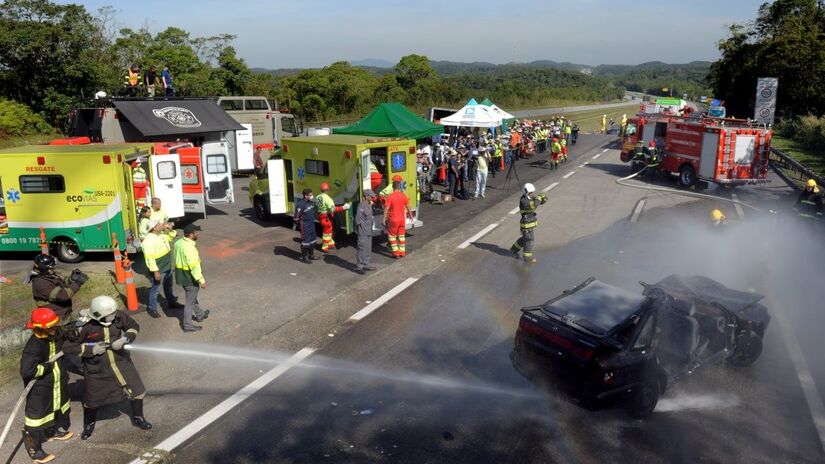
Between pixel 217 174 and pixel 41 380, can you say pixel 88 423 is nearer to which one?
pixel 41 380

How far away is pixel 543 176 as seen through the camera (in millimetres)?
26125

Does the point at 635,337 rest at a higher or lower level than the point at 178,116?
lower

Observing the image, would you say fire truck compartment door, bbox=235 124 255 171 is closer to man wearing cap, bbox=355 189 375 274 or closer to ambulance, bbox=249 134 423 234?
ambulance, bbox=249 134 423 234

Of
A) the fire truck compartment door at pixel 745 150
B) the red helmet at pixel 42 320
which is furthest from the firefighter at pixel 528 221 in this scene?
the fire truck compartment door at pixel 745 150

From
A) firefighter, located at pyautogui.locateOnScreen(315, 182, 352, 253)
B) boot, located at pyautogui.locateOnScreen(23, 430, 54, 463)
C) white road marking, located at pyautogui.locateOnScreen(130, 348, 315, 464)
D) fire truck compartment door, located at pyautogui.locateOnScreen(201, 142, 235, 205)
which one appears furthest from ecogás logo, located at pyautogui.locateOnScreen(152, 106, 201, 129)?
boot, located at pyautogui.locateOnScreen(23, 430, 54, 463)

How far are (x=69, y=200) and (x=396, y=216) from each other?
6.48m

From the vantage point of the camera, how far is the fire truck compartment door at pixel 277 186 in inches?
613

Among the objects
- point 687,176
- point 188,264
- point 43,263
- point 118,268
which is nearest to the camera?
point 43,263

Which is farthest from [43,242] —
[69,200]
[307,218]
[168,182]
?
[307,218]

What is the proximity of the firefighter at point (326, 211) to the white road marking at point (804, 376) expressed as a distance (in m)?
8.32

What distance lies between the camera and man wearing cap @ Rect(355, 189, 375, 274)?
12156 millimetres

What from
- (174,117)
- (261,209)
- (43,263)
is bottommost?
(261,209)

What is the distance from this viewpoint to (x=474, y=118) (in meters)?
27.7

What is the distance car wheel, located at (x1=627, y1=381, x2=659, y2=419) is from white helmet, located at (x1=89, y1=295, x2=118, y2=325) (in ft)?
17.6
